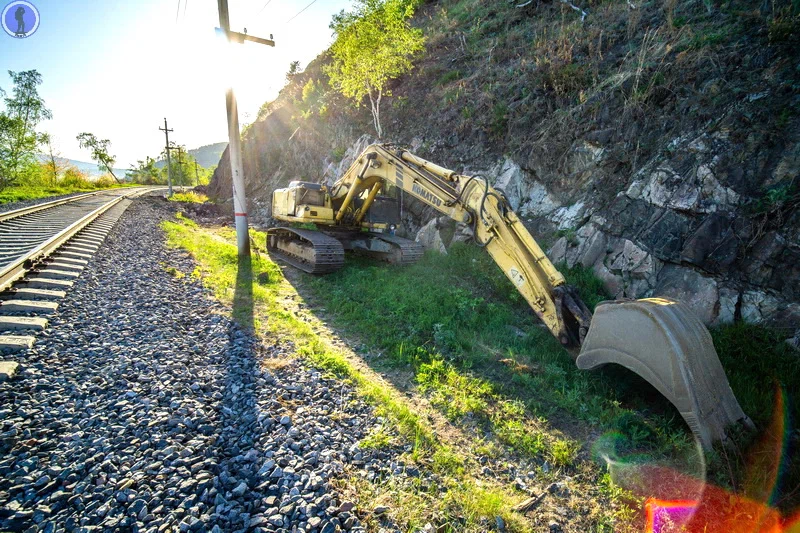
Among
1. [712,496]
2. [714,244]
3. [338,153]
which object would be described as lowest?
[712,496]

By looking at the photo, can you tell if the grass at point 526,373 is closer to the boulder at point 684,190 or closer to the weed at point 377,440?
the weed at point 377,440

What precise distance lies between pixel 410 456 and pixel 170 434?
6.25ft

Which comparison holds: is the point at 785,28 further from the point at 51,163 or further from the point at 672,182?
the point at 51,163

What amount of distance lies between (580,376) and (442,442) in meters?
2.07

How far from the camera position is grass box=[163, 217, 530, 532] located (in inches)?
100

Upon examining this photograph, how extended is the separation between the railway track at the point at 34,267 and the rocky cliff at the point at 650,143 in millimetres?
7519

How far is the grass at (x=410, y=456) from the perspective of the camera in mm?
2549

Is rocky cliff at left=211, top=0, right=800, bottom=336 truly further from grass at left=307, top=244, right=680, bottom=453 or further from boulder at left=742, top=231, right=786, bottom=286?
grass at left=307, top=244, right=680, bottom=453

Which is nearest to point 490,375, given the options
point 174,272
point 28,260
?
Result: point 174,272

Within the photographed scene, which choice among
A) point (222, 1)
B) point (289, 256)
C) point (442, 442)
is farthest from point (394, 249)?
point (222, 1)

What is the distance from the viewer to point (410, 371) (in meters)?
4.67

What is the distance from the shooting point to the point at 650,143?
265 inches

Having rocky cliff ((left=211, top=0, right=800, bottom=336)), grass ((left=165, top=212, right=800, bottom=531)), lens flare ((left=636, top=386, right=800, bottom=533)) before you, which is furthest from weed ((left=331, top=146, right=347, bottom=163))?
lens flare ((left=636, top=386, right=800, bottom=533))

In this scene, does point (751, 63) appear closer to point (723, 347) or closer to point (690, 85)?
point (690, 85)
